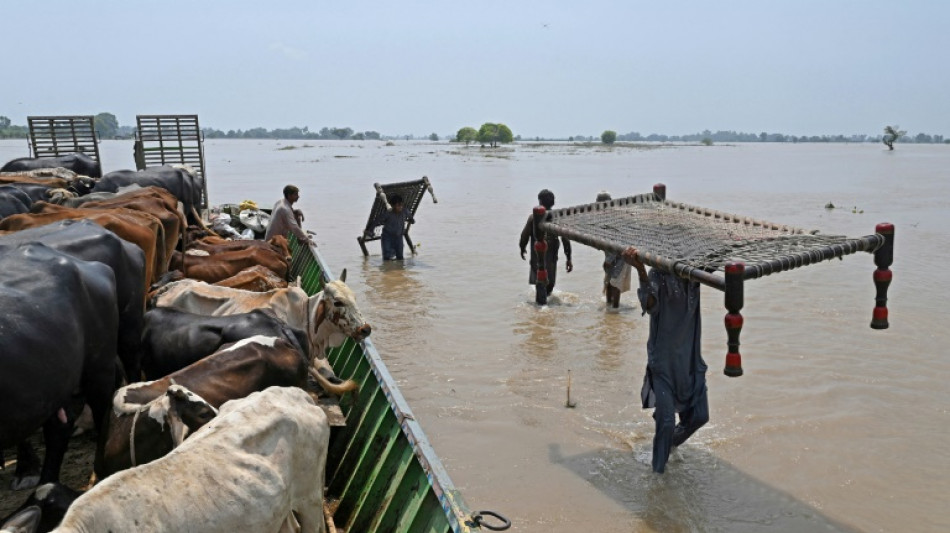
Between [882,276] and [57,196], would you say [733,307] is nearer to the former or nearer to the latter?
[882,276]

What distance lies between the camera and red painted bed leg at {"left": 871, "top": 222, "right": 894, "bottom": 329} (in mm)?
5504

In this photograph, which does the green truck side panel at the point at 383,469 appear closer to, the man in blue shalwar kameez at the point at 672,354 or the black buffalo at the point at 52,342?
the black buffalo at the point at 52,342

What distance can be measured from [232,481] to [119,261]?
2895 mm

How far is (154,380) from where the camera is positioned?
5.09 meters

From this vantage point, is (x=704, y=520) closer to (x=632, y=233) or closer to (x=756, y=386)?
(x=632, y=233)

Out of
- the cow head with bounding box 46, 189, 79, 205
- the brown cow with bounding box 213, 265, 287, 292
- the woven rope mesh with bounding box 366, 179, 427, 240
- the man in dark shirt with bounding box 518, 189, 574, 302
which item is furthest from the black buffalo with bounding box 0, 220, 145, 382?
the woven rope mesh with bounding box 366, 179, 427, 240

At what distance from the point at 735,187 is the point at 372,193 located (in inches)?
670

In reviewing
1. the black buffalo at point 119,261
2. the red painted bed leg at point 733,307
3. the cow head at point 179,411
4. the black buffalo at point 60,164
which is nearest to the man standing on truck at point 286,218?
the black buffalo at point 60,164

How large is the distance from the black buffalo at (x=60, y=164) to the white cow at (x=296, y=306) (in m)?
7.86

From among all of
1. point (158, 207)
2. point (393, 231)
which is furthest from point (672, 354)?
point (393, 231)

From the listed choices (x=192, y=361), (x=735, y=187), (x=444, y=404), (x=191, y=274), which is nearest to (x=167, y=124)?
(x=191, y=274)

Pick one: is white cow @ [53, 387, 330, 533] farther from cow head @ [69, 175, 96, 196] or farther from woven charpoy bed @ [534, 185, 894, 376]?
cow head @ [69, 175, 96, 196]

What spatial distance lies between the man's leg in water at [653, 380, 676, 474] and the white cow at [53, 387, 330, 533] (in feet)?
9.59

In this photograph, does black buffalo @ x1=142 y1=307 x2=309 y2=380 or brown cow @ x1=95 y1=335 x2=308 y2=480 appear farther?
black buffalo @ x1=142 y1=307 x2=309 y2=380
